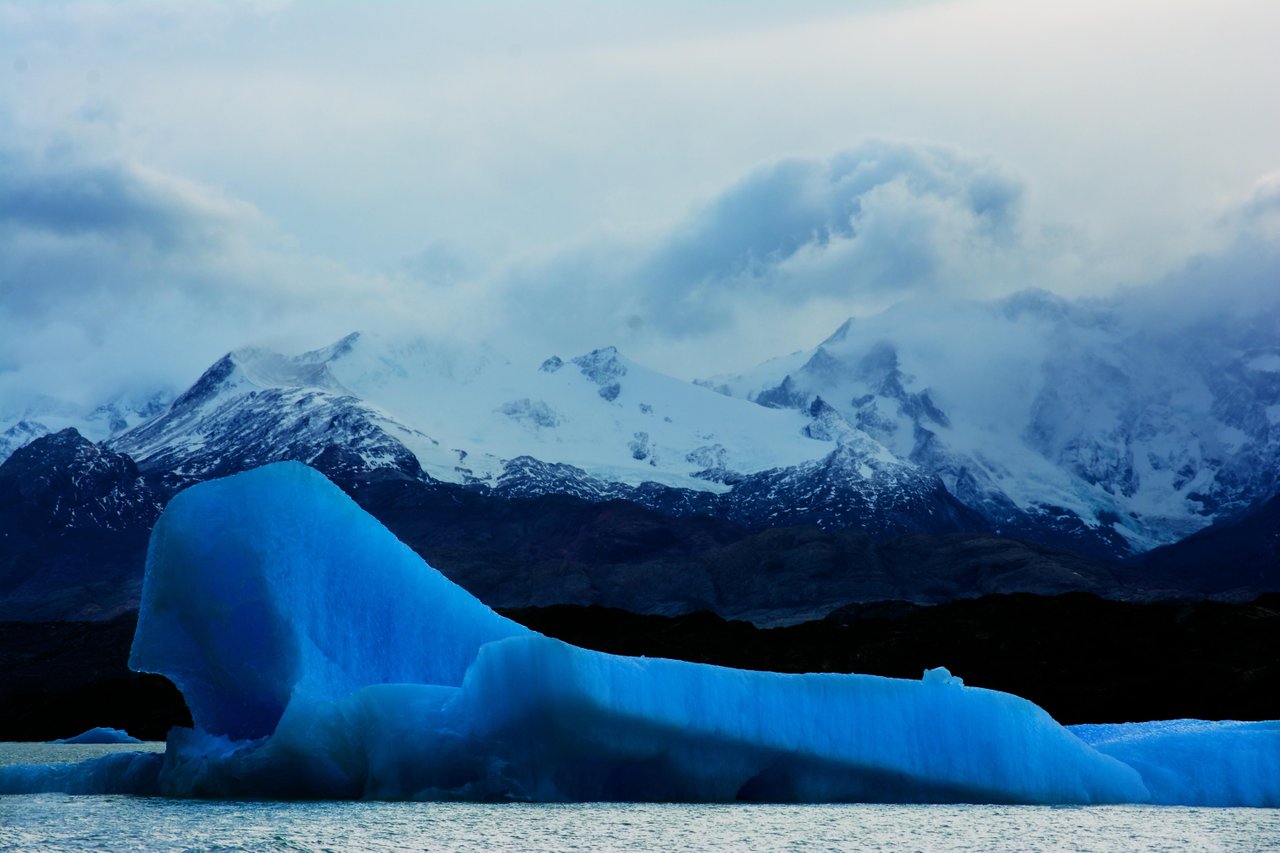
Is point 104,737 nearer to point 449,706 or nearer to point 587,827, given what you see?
point 449,706

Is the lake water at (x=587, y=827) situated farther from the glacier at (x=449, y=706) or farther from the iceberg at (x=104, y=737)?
the iceberg at (x=104, y=737)

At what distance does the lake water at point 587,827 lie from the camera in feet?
57.3

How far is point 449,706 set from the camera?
751 inches

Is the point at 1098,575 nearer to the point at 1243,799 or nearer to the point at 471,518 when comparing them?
the point at 471,518

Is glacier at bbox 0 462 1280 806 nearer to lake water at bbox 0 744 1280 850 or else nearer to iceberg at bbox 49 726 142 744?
lake water at bbox 0 744 1280 850

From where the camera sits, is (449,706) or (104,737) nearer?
(449,706)

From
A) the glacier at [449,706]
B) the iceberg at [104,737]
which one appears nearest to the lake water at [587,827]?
the glacier at [449,706]

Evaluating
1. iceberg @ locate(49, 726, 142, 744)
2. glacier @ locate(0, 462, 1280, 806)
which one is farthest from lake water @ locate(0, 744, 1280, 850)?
iceberg @ locate(49, 726, 142, 744)

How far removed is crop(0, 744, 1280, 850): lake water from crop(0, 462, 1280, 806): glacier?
1.10 feet

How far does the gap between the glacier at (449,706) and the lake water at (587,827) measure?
334 millimetres

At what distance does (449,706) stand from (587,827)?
6.61 feet

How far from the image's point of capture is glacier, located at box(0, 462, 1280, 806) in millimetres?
19047

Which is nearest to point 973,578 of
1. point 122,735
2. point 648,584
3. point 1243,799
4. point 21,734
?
point 648,584

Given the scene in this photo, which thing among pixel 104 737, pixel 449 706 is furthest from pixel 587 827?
pixel 104 737
